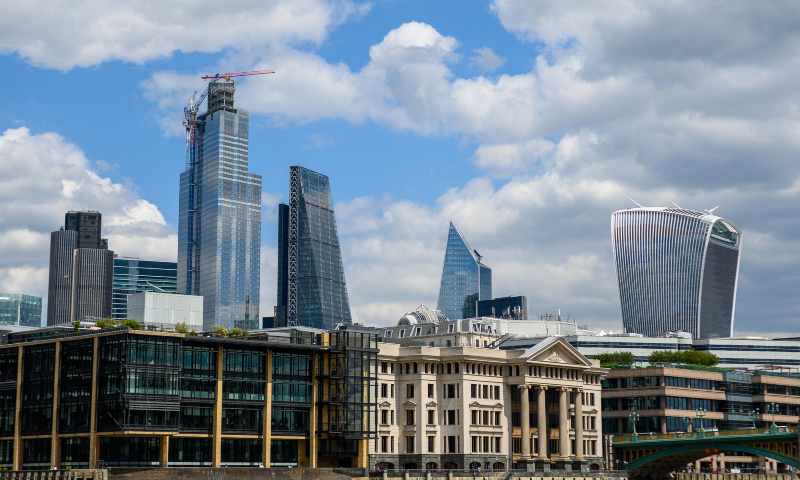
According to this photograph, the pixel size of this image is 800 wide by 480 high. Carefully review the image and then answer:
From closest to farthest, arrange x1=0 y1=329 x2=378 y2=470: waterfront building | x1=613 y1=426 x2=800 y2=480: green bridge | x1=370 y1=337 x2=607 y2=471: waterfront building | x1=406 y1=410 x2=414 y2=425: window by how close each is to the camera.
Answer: x1=0 y1=329 x2=378 y2=470: waterfront building → x1=613 y1=426 x2=800 y2=480: green bridge → x1=370 y1=337 x2=607 y2=471: waterfront building → x1=406 y1=410 x2=414 y2=425: window

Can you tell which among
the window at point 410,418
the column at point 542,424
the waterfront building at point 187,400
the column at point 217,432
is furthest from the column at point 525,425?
the column at point 217,432

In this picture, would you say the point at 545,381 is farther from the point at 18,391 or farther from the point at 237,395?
the point at 18,391

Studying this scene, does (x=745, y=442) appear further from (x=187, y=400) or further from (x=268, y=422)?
(x=187, y=400)

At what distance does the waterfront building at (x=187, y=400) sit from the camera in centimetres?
14950

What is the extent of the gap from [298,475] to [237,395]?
15.1 metres

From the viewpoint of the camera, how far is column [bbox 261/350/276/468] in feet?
537

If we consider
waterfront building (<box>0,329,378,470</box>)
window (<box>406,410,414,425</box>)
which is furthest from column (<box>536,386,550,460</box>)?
waterfront building (<box>0,329,378,470</box>)

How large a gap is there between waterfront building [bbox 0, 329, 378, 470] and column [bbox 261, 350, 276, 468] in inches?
7.1

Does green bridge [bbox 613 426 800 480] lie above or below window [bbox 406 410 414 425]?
below

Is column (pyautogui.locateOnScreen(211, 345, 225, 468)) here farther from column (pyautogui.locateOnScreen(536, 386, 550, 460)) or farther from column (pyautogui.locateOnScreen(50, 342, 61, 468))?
column (pyautogui.locateOnScreen(536, 386, 550, 460))

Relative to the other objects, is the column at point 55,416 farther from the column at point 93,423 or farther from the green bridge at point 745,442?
the green bridge at point 745,442

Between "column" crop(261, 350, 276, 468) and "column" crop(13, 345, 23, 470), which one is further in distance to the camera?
"column" crop(261, 350, 276, 468)

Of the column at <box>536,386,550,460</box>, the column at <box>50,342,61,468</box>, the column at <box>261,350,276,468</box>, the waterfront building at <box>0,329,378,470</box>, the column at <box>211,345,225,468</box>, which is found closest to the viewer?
the waterfront building at <box>0,329,378,470</box>

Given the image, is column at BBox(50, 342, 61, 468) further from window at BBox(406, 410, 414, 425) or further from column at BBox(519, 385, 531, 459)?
column at BBox(519, 385, 531, 459)
